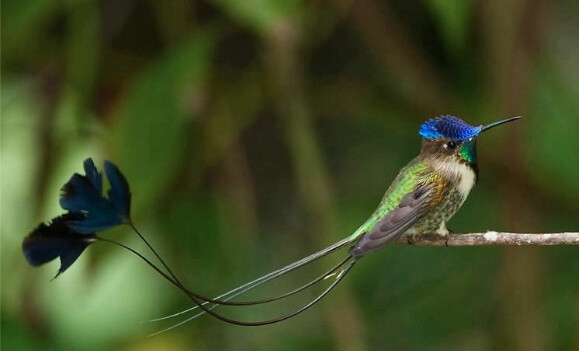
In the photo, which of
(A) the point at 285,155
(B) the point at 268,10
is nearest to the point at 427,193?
(B) the point at 268,10

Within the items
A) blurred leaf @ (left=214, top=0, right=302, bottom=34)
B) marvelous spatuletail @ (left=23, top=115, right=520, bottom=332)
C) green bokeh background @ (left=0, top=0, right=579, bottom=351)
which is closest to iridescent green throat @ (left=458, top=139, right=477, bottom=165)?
marvelous spatuletail @ (left=23, top=115, right=520, bottom=332)

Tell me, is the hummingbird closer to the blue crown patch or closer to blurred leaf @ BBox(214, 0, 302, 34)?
the blue crown patch

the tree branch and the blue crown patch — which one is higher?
the blue crown patch

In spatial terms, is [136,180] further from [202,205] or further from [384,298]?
[384,298]

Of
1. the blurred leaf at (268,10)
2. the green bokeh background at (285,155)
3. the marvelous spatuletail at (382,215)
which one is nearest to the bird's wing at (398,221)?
the marvelous spatuletail at (382,215)

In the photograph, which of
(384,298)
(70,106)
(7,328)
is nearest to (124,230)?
(70,106)

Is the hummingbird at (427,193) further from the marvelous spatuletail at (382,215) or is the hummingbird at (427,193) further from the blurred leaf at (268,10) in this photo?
the blurred leaf at (268,10)

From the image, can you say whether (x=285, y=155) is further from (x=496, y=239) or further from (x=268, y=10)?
(x=496, y=239)
